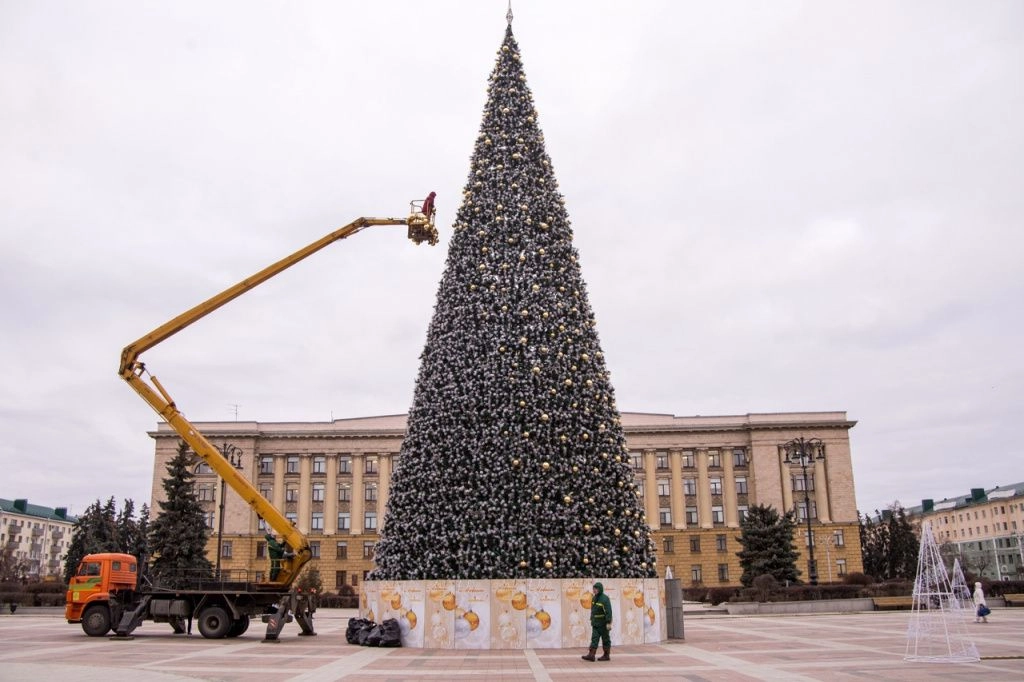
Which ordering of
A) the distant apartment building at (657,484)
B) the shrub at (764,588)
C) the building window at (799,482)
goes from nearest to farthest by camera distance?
1. the shrub at (764,588)
2. the distant apartment building at (657,484)
3. the building window at (799,482)

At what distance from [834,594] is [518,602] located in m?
29.3

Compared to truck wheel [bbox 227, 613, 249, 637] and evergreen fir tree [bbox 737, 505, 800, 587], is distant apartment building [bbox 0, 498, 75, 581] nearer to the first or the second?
evergreen fir tree [bbox 737, 505, 800, 587]

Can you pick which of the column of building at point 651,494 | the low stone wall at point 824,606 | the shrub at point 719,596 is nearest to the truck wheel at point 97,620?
the low stone wall at point 824,606

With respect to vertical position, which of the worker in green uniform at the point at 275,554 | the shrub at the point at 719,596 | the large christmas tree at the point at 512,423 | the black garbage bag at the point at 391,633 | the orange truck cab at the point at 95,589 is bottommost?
the shrub at the point at 719,596

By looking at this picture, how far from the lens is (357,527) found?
258ft

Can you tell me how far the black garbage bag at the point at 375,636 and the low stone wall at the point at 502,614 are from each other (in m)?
0.56

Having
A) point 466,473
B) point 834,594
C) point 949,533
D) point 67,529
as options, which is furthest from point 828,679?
point 67,529

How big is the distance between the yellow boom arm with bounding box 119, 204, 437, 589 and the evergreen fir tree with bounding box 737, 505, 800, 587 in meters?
37.0

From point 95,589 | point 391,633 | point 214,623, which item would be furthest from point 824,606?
point 95,589

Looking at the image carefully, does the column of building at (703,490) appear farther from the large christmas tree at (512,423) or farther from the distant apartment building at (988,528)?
the large christmas tree at (512,423)

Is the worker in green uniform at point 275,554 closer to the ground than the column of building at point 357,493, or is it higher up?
closer to the ground

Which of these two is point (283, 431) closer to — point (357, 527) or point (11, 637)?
point (357, 527)

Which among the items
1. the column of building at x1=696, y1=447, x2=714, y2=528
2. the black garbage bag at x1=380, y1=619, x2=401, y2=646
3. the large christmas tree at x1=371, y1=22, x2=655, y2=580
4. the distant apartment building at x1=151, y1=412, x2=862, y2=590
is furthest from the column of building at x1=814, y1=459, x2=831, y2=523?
the black garbage bag at x1=380, y1=619, x2=401, y2=646

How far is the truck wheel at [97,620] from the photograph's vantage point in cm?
2434
